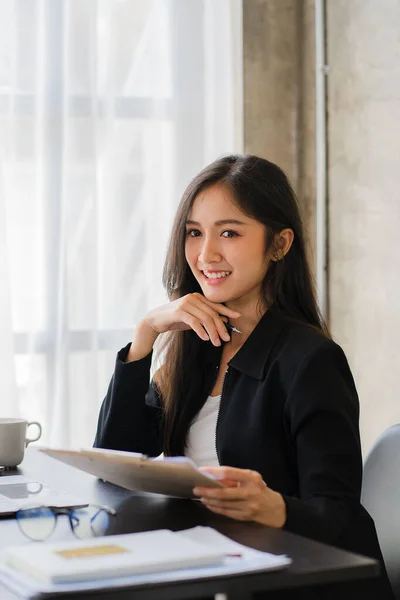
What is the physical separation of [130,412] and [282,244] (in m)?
0.44

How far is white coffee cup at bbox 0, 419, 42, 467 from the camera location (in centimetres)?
167

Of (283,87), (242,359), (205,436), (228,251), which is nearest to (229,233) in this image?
(228,251)

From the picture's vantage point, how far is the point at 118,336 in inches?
121

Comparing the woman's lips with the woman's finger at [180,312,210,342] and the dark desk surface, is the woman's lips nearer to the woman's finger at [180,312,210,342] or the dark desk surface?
the woman's finger at [180,312,210,342]

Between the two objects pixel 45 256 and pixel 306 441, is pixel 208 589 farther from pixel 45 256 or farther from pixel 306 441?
pixel 45 256

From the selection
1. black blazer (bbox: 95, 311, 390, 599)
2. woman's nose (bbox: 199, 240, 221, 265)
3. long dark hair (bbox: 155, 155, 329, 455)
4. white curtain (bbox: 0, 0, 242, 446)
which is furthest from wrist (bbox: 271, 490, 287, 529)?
white curtain (bbox: 0, 0, 242, 446)

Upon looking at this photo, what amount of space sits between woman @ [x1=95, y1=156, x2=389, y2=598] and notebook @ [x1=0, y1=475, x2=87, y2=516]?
313mm

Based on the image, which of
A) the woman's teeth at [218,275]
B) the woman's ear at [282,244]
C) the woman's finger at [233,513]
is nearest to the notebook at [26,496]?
the woman's finger at [233,513]

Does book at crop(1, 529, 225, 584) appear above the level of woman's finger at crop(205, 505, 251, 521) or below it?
above

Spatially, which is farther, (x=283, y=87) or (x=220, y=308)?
(x=283, y=87)

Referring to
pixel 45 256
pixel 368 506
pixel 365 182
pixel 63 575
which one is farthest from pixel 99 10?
pixel 63 575

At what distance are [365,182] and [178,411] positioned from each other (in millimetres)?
1467

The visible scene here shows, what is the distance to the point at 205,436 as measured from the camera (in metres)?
1.72

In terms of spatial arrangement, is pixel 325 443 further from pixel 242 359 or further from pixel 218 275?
pixel 218 275
